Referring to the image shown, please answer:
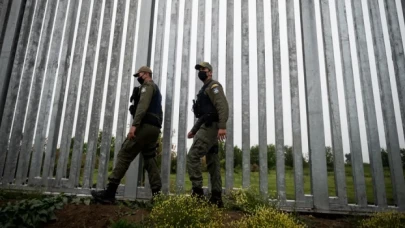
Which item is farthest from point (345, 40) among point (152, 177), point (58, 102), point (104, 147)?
point (58, 102)

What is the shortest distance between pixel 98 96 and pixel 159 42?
4.80ft

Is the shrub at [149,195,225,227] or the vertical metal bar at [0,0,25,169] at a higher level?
the vertical metal bar at [0,0,25,169]

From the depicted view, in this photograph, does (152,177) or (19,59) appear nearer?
(152,177)

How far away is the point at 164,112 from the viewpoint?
445 centimetres

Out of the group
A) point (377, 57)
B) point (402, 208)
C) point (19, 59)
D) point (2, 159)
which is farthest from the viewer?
point (19, 59)

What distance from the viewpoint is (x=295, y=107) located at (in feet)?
13.5

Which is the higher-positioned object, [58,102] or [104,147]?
[58,102]

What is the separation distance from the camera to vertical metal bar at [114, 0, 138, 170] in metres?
4.48

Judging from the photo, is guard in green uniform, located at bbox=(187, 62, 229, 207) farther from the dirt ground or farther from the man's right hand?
the dirt ground

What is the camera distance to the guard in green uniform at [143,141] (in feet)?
12.3

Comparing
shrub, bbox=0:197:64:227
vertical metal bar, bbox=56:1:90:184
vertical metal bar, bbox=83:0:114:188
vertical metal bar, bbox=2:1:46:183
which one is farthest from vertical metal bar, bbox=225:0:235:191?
vertical metal bar, bbox=2:1:46:183

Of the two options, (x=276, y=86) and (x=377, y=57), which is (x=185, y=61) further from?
(x=377, y=57)

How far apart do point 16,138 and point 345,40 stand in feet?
19.9

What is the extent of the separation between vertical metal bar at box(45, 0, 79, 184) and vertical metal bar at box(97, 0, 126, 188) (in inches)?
32.7
